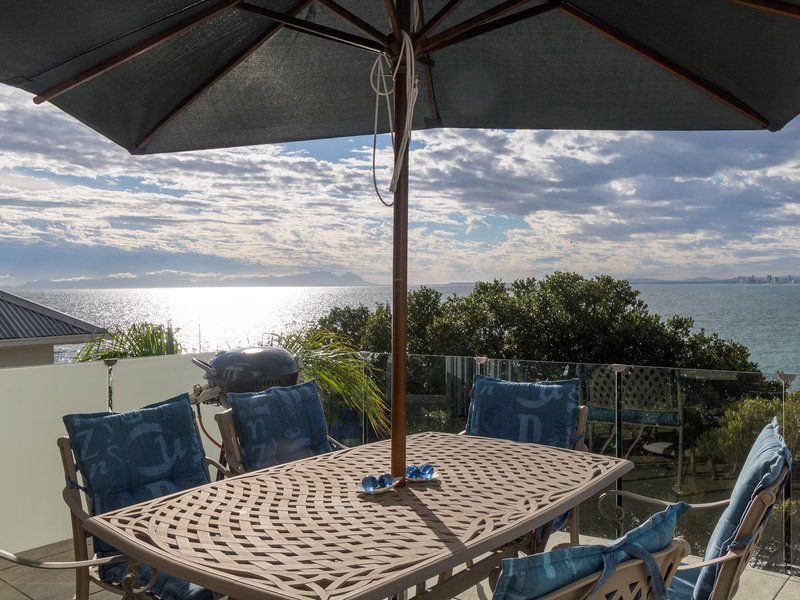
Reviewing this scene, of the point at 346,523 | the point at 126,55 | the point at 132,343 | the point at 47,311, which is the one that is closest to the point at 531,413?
the point at 346,523

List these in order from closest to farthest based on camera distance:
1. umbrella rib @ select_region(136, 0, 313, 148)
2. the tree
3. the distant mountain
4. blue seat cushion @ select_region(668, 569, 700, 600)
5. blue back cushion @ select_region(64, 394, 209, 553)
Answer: blue seat cushion @ select_region(668, 569, 700, 600) < blue back cushion @ select_region(64, 394, 209, 553) < umbrella rib @ select_region(136, 0, 313, 148) < the tree < the distant mountain

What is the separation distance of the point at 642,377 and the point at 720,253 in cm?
4194

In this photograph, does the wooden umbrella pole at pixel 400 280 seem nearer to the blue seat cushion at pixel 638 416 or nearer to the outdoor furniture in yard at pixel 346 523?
the outdoor furniture in yard at pixel 346 523

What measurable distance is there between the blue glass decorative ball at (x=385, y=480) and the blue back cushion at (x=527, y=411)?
1.15 meters

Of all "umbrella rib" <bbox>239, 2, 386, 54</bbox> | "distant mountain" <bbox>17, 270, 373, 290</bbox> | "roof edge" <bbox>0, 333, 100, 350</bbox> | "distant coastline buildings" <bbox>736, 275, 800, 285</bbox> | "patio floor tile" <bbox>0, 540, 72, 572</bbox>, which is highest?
"distant mountain" <bbox>17, 270, 373, 290</bbox>

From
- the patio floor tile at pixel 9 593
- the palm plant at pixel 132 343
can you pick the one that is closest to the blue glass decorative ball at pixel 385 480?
the patio floor tile at pixel 9 593

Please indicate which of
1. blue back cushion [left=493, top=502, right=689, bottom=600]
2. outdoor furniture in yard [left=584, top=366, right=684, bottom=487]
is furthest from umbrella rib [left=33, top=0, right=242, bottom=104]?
outdoor furniture in yard [left=584, top=366, right=684, bottom=487]

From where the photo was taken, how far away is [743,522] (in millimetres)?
1794

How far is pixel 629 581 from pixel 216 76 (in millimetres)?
2718

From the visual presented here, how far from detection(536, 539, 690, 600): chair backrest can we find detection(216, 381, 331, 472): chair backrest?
1.80 meters

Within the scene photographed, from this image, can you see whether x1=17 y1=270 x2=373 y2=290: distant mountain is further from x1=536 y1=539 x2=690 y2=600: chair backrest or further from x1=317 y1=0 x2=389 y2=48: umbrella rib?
x1=536 y1=539 x2=690 y2=600: chair backrest

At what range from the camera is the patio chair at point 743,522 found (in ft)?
5.82

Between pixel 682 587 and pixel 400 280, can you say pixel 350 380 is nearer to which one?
pixel 400 280

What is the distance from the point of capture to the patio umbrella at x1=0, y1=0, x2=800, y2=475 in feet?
7.88
